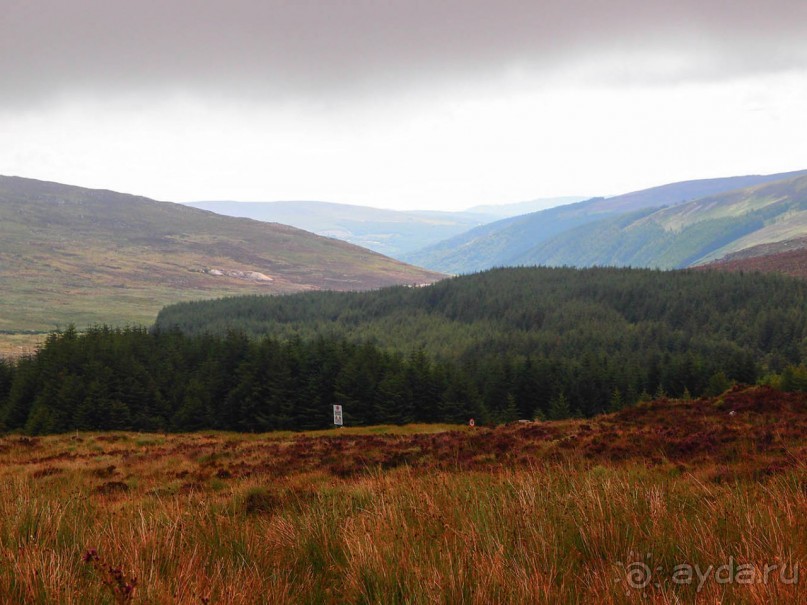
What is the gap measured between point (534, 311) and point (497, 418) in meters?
114

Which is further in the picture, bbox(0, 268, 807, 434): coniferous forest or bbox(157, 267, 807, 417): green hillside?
bbox(157, 267, 807, 417): green hillside

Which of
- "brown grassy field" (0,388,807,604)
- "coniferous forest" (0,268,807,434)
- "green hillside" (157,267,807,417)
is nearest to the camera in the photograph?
"brown grassy field" (0,388,807,604)

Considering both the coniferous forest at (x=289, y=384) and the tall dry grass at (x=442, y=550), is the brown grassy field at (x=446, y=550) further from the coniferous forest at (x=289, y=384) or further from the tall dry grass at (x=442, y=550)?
the coniferous forest at (x=289, y=384)

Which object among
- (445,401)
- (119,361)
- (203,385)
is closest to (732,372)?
(445,401)

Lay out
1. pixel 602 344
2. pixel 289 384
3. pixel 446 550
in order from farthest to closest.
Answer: pixel 602 344
pixel 289 384
pixel 446 550

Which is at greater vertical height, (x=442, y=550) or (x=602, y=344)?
(x=442, y=550)

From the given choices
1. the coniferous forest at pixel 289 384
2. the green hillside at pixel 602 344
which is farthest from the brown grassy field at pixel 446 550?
the green hillside at pixel 602 344

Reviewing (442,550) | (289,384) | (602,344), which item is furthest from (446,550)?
(602,344)

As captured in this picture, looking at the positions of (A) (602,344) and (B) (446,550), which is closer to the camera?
(B) (446,550)

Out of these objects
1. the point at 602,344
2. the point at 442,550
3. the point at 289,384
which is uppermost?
the point at 442,550

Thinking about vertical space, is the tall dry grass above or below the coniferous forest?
above

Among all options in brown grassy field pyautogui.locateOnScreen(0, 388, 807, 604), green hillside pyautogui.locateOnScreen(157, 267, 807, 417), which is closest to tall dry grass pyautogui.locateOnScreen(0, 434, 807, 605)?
brown grassy field pyautogui.locateOnScreen(0, 388, 807, 604)

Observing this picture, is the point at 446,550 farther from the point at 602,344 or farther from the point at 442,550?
the point at 602,344

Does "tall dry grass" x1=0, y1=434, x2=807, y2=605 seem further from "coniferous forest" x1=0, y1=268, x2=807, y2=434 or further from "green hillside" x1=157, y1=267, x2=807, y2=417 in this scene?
"green hillside" x1=157, y1=267, x2=807, y2=417
